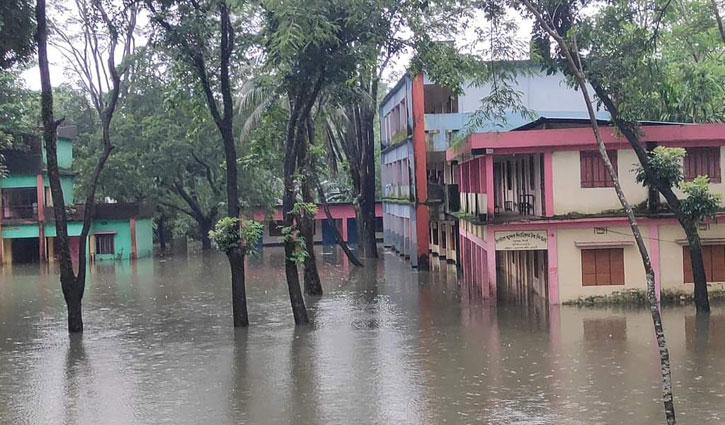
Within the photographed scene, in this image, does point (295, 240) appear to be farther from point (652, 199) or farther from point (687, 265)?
point (687, 265)

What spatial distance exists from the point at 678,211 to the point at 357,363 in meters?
9.01

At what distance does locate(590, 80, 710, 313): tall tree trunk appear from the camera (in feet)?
66.3

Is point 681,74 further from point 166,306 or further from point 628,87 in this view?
point 166,306

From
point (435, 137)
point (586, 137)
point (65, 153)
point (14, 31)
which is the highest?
point (65, 153)

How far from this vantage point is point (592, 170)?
2261 centimetres

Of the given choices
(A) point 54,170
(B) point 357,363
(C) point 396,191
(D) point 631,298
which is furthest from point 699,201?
(C) point 396,191

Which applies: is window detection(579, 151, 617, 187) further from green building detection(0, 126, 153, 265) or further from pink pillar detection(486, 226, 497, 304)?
green building detection(0, 126, 153, 265)

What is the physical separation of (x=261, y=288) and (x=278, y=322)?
8.69 meters

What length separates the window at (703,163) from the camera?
22672 millimetres

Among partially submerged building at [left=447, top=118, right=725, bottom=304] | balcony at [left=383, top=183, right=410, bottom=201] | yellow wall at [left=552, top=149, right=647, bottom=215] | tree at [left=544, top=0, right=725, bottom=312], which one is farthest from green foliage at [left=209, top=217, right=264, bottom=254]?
balcony at [left=383, top=183, right=410, bottom=201]

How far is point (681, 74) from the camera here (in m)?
27.2

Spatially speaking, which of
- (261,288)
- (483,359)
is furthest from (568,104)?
(483,359)

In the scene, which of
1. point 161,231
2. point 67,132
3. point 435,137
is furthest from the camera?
point 161,231

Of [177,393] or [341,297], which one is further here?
[341,297]
